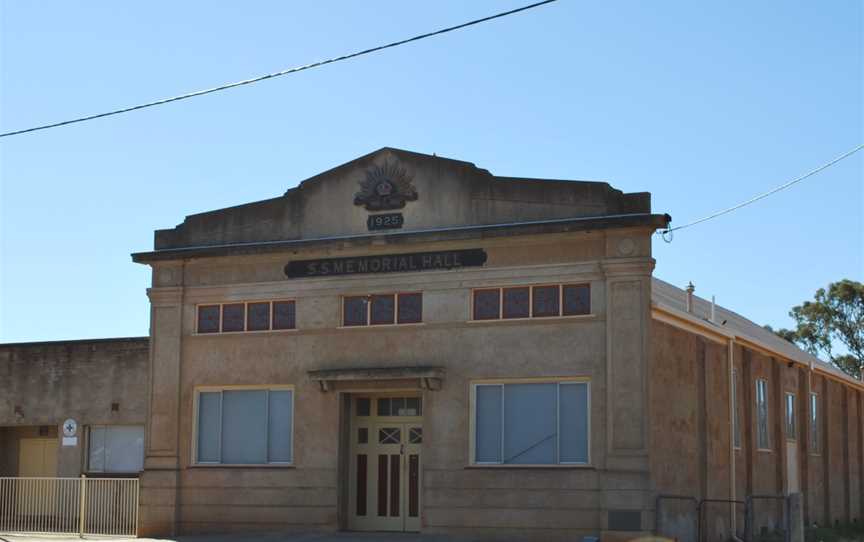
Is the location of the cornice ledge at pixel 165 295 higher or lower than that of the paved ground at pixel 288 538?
higher

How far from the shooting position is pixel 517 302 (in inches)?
969

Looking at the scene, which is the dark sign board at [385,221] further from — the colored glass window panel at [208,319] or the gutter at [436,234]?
the colored glass window panel at [208,319]

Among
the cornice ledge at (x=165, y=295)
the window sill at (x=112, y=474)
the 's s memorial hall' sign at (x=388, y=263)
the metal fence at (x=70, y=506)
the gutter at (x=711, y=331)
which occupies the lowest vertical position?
the metal fence at (x=70, y=506)

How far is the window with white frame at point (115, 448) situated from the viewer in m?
32.1

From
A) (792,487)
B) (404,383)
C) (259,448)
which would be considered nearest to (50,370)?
(259,448)

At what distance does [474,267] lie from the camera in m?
25.0

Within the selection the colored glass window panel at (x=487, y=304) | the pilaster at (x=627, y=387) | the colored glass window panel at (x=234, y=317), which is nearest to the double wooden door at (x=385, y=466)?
the colored glass window panel at (x=487, y=304)

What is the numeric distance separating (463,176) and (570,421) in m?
5.43

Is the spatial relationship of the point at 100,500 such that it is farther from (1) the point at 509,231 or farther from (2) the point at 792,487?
(2) the point at 792,487

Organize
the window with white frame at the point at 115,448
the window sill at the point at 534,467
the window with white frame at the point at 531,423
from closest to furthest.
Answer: the window sill at the point at 534,467, the window with white frame at the point at 531,423, the window with white frame at the point at 115,448

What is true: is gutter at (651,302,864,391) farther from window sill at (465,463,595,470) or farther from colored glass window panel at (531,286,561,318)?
window sill at (465,463,595,470)

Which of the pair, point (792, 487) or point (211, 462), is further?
point (792, 487)

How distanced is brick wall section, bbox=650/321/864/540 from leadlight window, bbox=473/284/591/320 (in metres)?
1.67

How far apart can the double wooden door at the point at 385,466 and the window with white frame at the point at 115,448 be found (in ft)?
27.5
